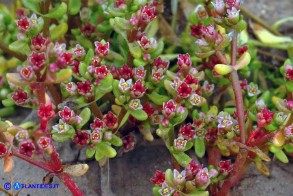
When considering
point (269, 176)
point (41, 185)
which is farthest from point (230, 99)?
point (41, 185)

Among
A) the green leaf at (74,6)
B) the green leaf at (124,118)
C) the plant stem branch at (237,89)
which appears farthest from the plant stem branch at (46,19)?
the plant stem branch at (237,89)

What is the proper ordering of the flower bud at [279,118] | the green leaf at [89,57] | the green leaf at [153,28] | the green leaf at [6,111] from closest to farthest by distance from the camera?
the flower bud at [279,118] → the green leaf at [89,57] → the green leaf at [6,111] → the green leaf at [153,28]

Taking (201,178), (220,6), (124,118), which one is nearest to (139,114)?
(124,118)

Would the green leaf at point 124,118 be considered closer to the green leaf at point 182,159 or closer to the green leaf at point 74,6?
the green leaf at point 182,159

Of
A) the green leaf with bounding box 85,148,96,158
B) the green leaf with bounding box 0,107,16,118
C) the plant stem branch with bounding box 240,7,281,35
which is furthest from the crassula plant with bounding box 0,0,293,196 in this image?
the plant stem branch with bounding box 240,7,281,35

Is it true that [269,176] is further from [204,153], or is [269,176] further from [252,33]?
[252,33]
